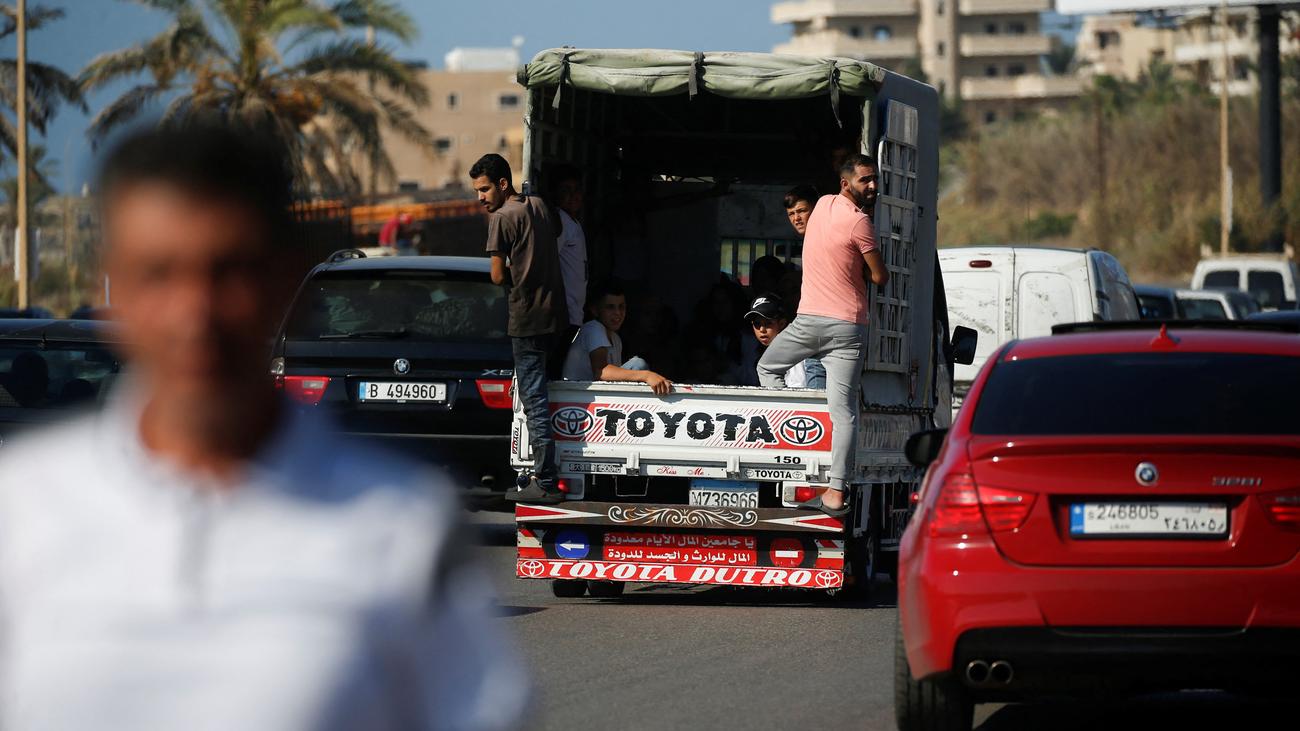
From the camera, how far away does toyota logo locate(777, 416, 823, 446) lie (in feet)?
36.7

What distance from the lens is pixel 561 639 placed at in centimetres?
1001

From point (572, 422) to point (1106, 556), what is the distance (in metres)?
4.81

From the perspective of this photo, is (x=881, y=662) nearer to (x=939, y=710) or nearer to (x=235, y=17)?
(x=939, y=710)

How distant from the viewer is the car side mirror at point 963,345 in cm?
1414

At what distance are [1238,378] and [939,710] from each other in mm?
1620

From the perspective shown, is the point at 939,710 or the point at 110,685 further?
the point at 939,710

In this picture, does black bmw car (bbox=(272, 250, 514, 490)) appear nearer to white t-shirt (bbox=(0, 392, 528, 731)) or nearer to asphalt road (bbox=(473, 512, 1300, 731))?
asphalt road (bbox=(473, 512, 1300, 731))

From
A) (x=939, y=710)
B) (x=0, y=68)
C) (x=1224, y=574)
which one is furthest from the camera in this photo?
(x=0, y=68)

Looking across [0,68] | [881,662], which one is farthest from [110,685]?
[0,68]

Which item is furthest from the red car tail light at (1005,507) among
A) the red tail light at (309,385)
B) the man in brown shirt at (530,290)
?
the red tail light at (309,385)

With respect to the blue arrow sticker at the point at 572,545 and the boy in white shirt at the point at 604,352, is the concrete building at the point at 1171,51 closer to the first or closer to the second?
the boy in white shirt at the point at 604,352

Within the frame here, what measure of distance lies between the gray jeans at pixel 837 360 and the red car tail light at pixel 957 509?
12.1 ft

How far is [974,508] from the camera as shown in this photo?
7180 mm

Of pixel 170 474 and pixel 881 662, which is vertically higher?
pixel 170 474
